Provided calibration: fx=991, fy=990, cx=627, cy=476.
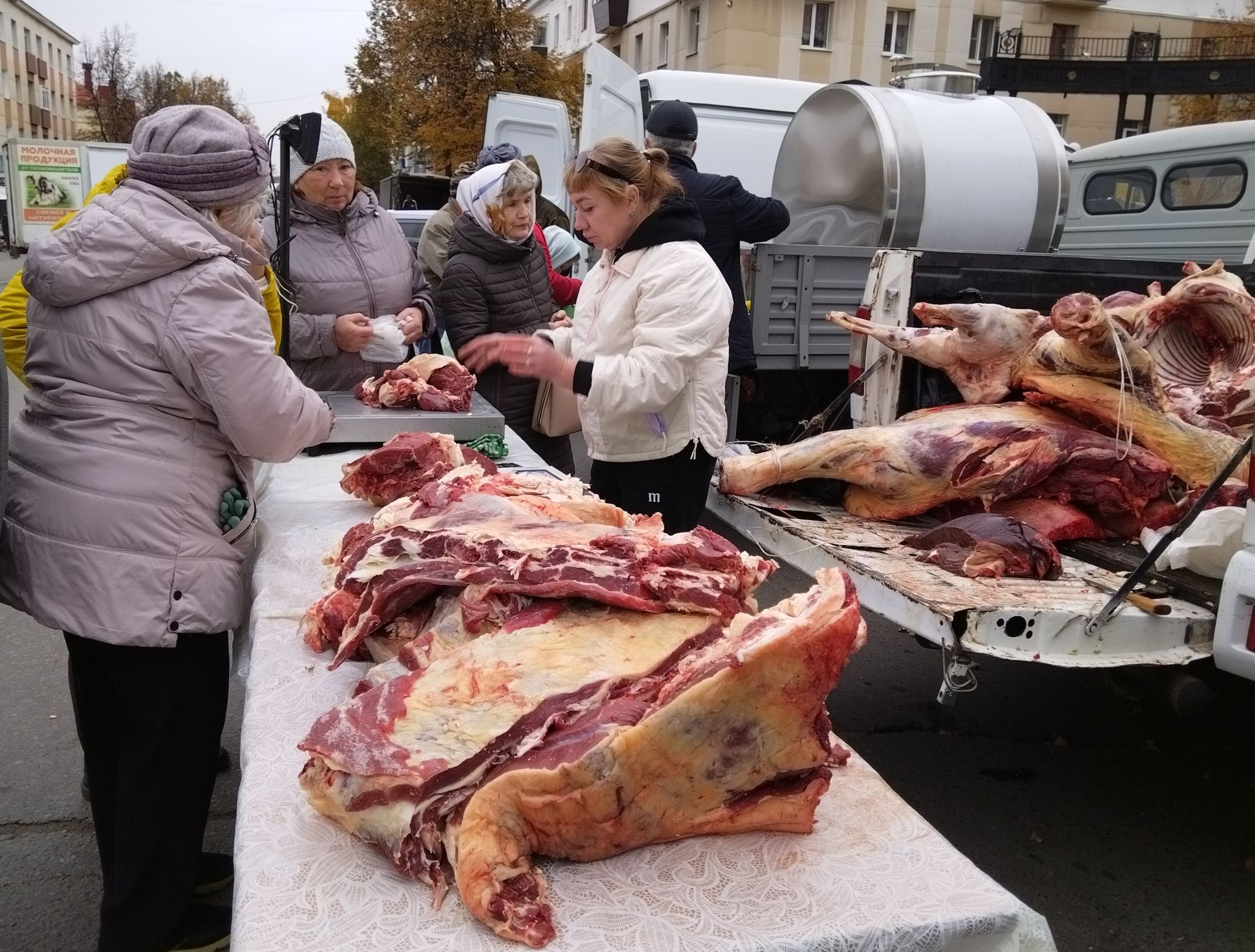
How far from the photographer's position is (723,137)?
937 centimetres

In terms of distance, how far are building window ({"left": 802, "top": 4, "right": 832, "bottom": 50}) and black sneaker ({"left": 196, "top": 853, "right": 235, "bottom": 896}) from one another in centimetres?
3022

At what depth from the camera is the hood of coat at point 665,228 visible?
3160 mm

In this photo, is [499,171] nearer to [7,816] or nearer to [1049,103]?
[7,816]

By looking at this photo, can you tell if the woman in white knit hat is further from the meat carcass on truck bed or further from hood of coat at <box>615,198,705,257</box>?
the meat carcass on truck bed

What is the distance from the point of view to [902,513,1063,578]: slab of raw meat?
2887 mm

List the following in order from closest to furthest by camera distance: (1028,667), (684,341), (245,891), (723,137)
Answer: (245,891), (684,341), (1028,667), (723,137)

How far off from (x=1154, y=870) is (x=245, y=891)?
2.87m

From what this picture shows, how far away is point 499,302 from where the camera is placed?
14.7 feet

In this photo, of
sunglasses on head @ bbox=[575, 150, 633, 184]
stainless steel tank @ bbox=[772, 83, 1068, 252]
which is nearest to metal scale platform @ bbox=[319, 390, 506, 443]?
sunglasses on head @ bbox=[575, 150, 633, 184]

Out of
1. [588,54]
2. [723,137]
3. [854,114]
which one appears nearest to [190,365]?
[854,114]

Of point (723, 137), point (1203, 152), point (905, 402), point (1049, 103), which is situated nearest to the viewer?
point (905, 402)

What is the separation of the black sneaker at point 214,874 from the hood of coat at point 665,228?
7.08ft

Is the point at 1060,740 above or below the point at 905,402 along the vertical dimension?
below

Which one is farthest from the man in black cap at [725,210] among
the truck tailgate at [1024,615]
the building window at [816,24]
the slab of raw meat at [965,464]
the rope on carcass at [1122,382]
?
the building window at [816,24]
